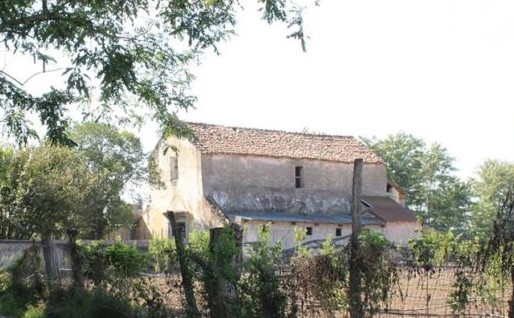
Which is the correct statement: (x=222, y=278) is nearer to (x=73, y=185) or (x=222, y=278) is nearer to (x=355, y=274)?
(x=355, y=274)

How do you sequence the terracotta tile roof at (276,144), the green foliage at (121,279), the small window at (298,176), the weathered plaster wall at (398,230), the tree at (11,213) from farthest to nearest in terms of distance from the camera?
the small window at (298,176) → the weathered plaster wall at (398,230) → the terracotta tile roof at (276,144) → the tree at (11,213) → the green foliage at (121,279)

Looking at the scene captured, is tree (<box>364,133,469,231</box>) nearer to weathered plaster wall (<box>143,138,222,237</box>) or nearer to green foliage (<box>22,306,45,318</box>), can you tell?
weathered plaster wall (<box>143,138,222,237</box>)

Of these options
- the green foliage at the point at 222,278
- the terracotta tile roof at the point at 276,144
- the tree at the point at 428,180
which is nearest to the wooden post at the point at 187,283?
the green foliage at the point at 222,278

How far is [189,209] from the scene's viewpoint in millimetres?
36875

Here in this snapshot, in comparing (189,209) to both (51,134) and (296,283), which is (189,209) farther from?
(296,283)

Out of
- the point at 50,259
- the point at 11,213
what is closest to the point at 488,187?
the point at 11,213

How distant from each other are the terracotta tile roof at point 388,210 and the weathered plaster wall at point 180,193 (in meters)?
9.35

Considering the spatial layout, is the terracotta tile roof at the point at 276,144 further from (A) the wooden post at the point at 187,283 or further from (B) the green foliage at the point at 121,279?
(A) the wooden post at the point at 187,283

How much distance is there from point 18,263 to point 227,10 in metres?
7.53

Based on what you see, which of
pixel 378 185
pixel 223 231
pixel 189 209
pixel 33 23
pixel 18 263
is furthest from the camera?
→ pixel 378 185

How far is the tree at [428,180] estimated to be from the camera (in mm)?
58156

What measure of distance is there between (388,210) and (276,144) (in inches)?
289

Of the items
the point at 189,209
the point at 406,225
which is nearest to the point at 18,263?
the point at 189,209

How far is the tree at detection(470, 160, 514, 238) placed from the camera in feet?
188
